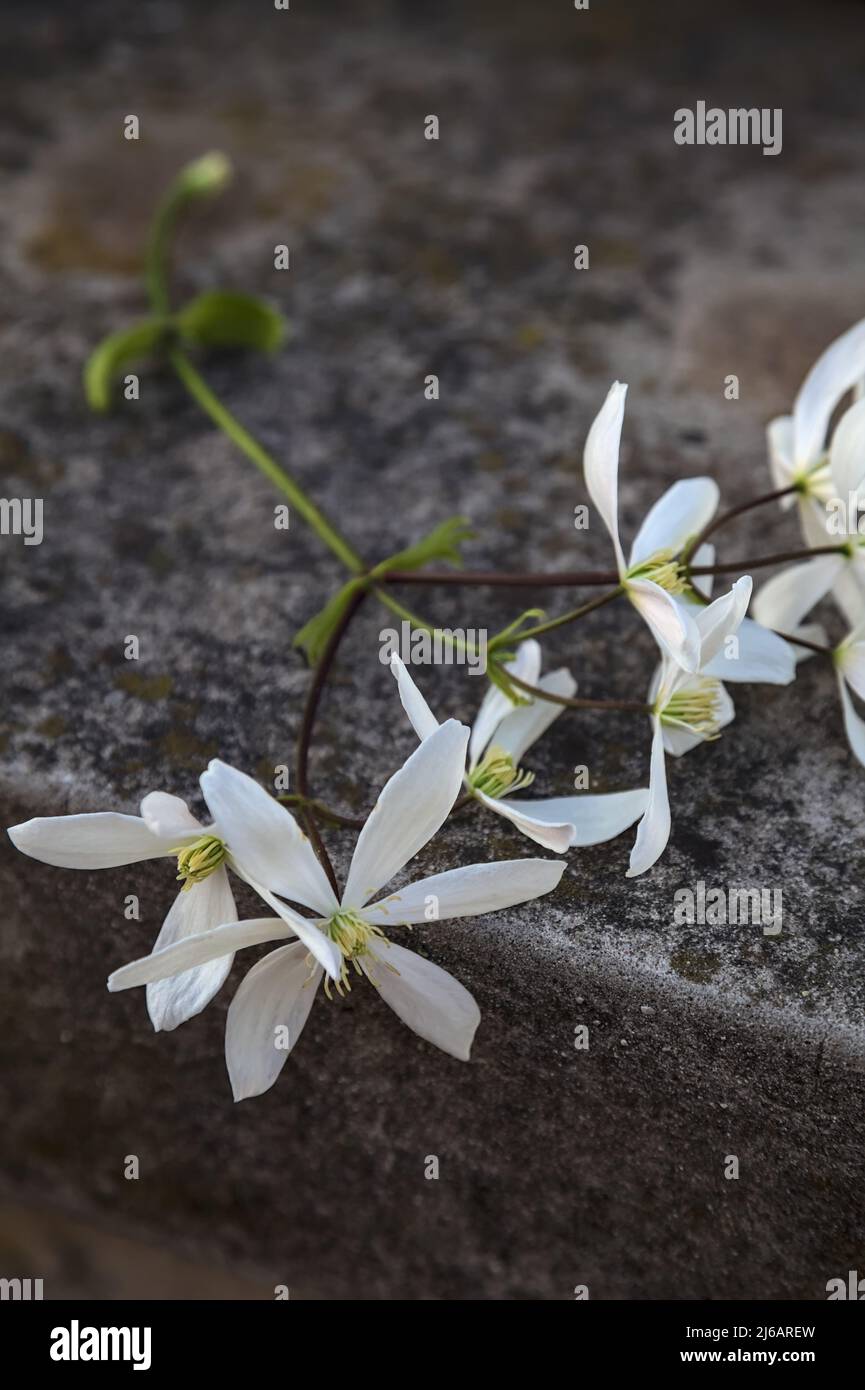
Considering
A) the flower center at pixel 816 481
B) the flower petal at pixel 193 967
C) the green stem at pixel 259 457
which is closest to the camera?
the flower petal at pixel 193 967

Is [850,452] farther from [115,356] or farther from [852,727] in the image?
[115,356]

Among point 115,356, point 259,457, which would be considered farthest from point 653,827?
point 115,356

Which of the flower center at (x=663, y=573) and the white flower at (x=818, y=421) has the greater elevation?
the white flower at (x=818, y=421)

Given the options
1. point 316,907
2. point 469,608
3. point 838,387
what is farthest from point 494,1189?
point 838,387

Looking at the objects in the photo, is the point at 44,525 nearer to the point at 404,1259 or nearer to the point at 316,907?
the point at 316,907

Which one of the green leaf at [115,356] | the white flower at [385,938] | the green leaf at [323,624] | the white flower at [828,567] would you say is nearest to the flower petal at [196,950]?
the white flower at [385,938]

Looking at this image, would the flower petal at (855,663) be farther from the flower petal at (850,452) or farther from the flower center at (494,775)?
the flower center at (494,775)

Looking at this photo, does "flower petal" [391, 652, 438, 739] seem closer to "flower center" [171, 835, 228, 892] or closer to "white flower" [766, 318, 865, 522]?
"flower center" [171, 835, 228, 892]

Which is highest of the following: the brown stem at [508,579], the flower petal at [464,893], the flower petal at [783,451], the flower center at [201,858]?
the flower petal at [783,451]
